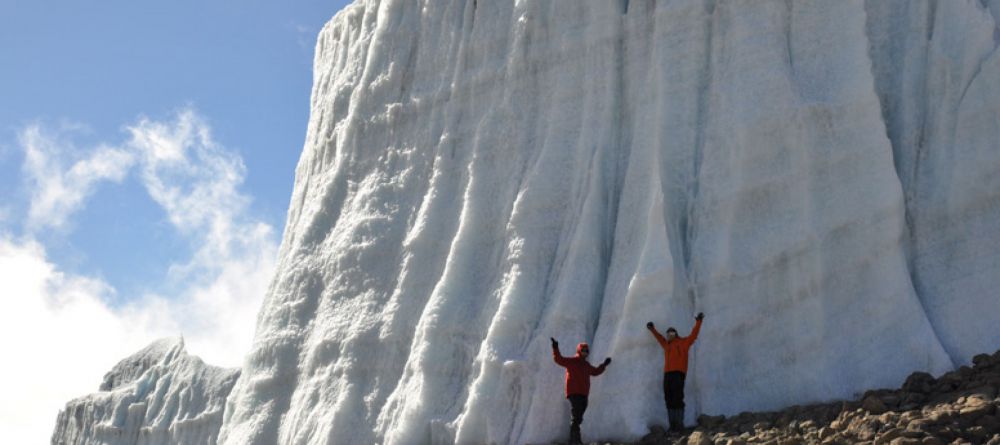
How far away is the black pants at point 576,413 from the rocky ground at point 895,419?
747 millimetres

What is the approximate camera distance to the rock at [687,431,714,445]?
33.5ft

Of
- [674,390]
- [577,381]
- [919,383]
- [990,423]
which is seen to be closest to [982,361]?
[919,383]

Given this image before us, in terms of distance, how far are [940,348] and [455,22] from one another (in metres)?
7.77

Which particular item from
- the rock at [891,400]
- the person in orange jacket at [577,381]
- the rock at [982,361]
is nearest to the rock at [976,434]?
the rock at [891,400]

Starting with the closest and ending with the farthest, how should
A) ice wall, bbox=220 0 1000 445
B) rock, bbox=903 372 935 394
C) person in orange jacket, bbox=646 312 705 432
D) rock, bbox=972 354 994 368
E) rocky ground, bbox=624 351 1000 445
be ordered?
rocky ground, bbox=624 351 1000 445
rock, bbox=903 372 935 394
rock, bbox=972 354 994 368
person in orange jacket, bbox=646 312 705 432
ice wall, bbox=220 0 1000 445

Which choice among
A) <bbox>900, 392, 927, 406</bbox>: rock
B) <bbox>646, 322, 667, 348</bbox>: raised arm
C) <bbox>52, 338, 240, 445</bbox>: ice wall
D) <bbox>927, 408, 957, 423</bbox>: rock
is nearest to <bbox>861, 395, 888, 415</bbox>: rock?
<bbox>900, 392, 927, 406</bbox>: rock

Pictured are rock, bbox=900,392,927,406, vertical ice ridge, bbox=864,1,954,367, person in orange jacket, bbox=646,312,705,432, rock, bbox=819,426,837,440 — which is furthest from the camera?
vertical ice ridge, bbox=864,1,954,367

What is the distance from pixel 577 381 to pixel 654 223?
1.81m

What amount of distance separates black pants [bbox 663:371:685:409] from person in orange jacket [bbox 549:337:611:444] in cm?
70

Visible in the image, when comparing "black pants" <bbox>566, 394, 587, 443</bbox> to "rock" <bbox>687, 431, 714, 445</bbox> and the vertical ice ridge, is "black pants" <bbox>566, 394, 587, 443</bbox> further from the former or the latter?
the vertical ice ridge

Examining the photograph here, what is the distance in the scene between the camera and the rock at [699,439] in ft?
33.5

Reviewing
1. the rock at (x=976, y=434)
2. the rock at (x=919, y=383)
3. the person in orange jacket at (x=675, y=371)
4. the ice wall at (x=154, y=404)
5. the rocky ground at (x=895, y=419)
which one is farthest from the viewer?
the ice wall at (x=154, y=404)

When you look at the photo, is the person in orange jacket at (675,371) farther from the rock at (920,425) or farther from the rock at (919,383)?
the rock at (920,425)

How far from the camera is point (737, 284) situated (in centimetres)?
1182
